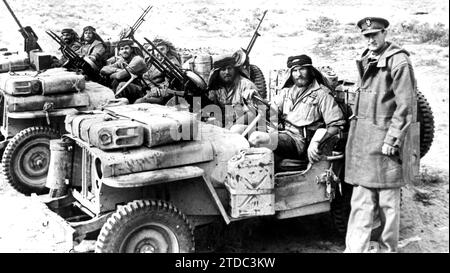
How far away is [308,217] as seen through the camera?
709 cm

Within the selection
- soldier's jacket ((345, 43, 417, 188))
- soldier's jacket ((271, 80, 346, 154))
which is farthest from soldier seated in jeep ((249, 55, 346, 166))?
soldier's jacket ((345, 43, 417, 188))

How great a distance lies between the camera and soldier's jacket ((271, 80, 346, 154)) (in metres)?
6.16

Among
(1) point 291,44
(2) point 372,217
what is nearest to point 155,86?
(2) point 372,217

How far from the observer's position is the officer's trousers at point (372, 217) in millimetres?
5254

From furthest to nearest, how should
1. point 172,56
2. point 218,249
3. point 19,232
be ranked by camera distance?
point 172,56, point 19,232, point 218,249

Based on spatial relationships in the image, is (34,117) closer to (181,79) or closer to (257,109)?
(181,79)

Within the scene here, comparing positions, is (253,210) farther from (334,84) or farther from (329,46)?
(329,46)

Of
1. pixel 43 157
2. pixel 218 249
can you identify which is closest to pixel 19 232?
pixel 43 157

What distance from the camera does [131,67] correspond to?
8914 mm

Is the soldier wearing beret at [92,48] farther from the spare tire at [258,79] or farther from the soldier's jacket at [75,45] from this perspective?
the spare tire at [258,79]

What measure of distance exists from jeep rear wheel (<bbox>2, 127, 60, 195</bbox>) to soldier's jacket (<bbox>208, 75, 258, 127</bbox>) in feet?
7.02

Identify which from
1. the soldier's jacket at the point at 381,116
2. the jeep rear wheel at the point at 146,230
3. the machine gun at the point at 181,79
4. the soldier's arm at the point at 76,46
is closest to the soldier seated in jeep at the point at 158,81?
the machine gun at the point at 181,79
